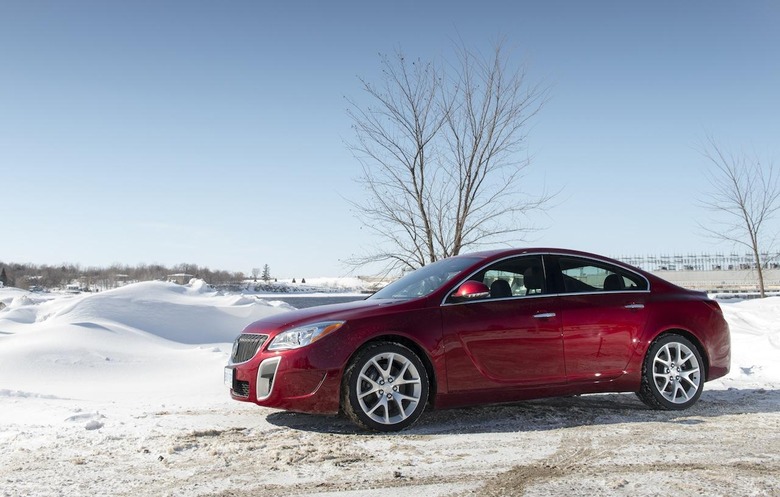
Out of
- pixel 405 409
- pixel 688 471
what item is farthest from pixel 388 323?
pixel 688 471

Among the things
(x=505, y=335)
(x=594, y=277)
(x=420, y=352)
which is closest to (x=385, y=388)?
(x=420, y=352)

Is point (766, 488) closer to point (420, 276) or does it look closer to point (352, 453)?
point (352, 453)

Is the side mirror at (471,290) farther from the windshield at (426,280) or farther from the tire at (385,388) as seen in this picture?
the tire at (385,388)

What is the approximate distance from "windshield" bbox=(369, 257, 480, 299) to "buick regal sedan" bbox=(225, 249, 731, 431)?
0.02 meters

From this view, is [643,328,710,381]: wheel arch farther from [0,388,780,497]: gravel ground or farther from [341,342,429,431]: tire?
[341,342,429,431]: tire

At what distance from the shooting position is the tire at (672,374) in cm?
671

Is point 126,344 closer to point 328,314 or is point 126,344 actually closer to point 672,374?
point 328,314

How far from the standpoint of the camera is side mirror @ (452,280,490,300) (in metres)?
5.90

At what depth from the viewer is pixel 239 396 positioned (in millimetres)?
5906

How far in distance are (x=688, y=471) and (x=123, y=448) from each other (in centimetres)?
385

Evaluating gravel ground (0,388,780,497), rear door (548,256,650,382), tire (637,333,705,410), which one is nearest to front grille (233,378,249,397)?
gravel ground (0,388,780,497)

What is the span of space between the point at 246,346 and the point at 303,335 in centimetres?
68

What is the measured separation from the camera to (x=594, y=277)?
22.4 feet

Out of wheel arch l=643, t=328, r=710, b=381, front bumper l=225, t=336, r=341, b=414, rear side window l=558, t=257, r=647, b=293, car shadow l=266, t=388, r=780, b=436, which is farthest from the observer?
wheel arch l=643, t=328, r=710, b=381
